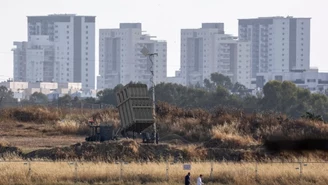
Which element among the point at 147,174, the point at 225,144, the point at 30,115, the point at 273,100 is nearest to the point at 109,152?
the point at 147,174

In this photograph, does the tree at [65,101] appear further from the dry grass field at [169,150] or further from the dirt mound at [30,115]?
the dry grass field at [169,150]

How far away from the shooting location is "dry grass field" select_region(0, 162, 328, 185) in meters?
45.1

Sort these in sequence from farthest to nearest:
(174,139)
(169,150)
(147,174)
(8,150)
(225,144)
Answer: (174,139) < (225,144) < (8,150) < (169,150) < (147,174)

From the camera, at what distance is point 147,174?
46062 mm

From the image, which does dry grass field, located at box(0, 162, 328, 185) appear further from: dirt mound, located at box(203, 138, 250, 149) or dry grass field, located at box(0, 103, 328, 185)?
dirt mound, located at box(203, 138, 250, 149)

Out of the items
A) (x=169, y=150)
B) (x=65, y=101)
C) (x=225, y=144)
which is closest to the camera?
(x=169, y=150)

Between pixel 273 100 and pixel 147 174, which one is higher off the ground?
pixel 147 174

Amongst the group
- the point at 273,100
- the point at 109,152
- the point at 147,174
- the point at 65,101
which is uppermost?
the point at 109,152

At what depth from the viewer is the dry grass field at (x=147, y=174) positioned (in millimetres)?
45094

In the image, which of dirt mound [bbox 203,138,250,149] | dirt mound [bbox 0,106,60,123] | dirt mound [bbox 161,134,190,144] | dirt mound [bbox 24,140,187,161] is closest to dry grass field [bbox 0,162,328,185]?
dirt mound [bbox 24,140,187,161]

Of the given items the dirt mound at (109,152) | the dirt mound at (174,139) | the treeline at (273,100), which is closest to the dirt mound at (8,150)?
the dirt mound at (109,152)

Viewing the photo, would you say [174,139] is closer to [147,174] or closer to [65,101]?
[147,174]

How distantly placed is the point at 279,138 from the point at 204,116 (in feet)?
94.7

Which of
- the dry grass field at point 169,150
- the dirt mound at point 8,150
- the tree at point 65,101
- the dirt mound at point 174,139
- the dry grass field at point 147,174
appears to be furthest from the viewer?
the tree at point 65,101
